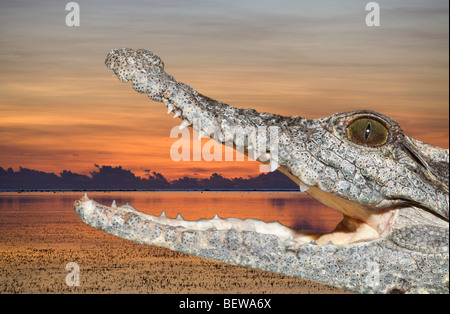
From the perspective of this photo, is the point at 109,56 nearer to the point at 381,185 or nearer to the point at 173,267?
the point at 381,185

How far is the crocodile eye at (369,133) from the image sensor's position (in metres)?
6.36

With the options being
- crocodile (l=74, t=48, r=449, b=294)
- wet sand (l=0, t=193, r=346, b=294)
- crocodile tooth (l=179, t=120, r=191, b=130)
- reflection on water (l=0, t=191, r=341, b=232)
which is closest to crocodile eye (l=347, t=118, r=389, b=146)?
crocodile (l=74, t=48, r=449, b=294)

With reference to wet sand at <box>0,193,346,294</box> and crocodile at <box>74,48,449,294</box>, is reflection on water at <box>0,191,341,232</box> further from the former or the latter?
crocodile at <box>74,48,449,294</box>

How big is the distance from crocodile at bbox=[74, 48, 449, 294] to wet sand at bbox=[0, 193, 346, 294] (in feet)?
54.1

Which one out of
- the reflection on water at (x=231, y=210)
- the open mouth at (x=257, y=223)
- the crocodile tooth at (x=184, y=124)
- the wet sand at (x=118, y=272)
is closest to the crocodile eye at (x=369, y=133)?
the open mouth at (x=257, y=223)

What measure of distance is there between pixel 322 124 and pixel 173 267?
22593 mm

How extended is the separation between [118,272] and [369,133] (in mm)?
22648

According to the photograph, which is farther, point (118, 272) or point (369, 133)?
point (118, 272)

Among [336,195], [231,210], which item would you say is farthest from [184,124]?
[231,210]

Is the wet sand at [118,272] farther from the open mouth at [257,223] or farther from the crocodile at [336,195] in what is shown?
the crocodile at [336,195]

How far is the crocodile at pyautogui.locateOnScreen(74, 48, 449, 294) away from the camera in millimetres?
6031

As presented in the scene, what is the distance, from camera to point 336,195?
6.32 meters

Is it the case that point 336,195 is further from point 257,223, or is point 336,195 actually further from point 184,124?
point 184,124

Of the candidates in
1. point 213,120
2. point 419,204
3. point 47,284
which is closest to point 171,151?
point 213,120
